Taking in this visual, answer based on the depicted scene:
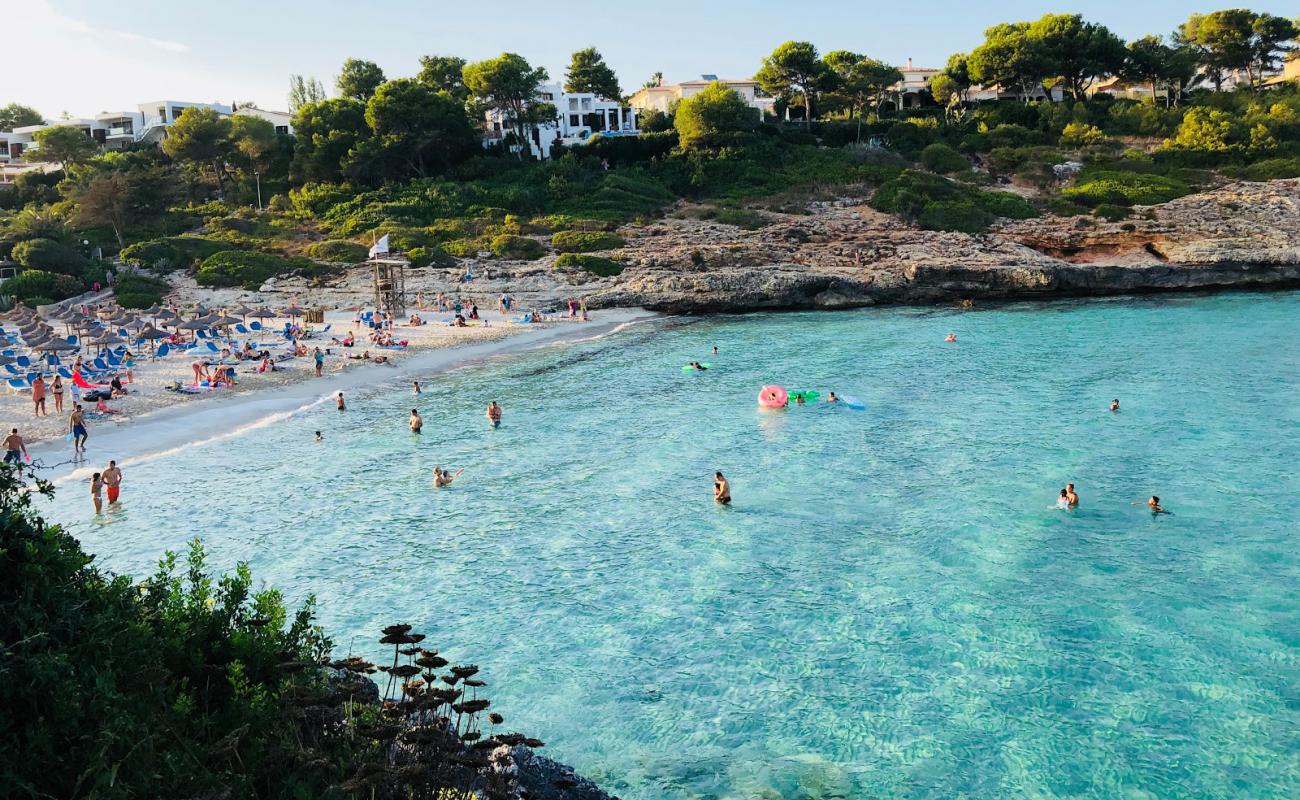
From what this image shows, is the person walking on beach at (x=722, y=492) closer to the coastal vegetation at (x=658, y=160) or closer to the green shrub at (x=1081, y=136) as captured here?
the coastal vegetation at (x=658, y=160)

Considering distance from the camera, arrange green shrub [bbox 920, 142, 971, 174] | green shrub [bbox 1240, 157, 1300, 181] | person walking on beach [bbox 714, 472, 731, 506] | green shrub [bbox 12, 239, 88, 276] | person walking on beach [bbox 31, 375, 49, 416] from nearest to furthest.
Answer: person walking on beach [bbox 714, 472, 731, 506] < person walking on beach [bbox 31, 375, 49, 416] < green shrub [bbox 12, 239, 88, 276] < green shrub [bbox 1240, 157, 1300, 181] < green shrub [bbox 920, 142, 971, 174]

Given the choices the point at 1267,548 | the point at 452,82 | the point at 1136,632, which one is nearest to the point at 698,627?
the point at 1136,632

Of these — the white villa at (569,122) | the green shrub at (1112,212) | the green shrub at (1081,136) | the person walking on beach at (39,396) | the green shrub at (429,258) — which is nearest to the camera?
the person walking on beach at (39,396)

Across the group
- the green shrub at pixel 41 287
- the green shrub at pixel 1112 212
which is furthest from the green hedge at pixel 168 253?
the green shrub at pixel 1112 212

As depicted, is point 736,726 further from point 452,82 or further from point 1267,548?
point 452,82

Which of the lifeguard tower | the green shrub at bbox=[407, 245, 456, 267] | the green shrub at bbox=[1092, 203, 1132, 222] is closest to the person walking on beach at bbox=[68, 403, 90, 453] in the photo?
the lifeguard tower

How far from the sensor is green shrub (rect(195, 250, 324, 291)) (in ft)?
167

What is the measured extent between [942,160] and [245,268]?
52896 mm

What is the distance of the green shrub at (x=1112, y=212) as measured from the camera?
54.7 meters

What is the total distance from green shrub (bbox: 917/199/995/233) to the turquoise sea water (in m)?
26.2

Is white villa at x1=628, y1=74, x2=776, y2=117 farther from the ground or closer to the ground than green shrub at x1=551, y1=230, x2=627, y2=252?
farther from the ground

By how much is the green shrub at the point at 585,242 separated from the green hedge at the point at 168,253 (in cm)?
2269

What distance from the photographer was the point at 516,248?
55219 millimetres

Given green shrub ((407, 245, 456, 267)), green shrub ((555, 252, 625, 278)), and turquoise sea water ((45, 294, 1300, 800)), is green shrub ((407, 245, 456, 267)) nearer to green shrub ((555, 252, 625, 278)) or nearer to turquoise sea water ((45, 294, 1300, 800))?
green shrub ((555, 252, 625, 278))
